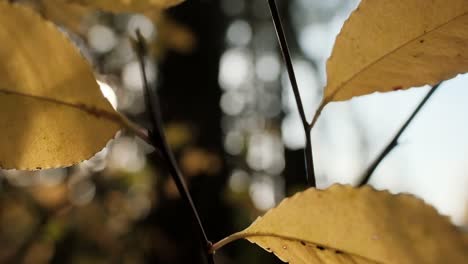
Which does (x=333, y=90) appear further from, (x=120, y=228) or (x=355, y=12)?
(x=120, y=228)

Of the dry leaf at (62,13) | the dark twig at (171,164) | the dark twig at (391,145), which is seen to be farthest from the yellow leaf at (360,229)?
the dry leaf at (62,13)

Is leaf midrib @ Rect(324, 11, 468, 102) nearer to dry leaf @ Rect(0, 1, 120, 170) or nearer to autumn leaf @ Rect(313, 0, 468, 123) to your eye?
autumn leaf @ Rect(313, 0, 468, 123)

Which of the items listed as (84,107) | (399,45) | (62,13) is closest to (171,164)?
(84,107)

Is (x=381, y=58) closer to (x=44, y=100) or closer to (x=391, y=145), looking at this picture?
(x=391, y=145)

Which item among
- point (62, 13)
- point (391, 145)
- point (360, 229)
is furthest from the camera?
point (62, 13)

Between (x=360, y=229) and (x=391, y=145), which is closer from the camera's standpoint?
(x=360, y=229)

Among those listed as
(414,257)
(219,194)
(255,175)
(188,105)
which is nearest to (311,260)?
(414,257)

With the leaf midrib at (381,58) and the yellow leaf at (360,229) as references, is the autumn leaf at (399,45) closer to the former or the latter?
the leaf midrib at (381,58)
